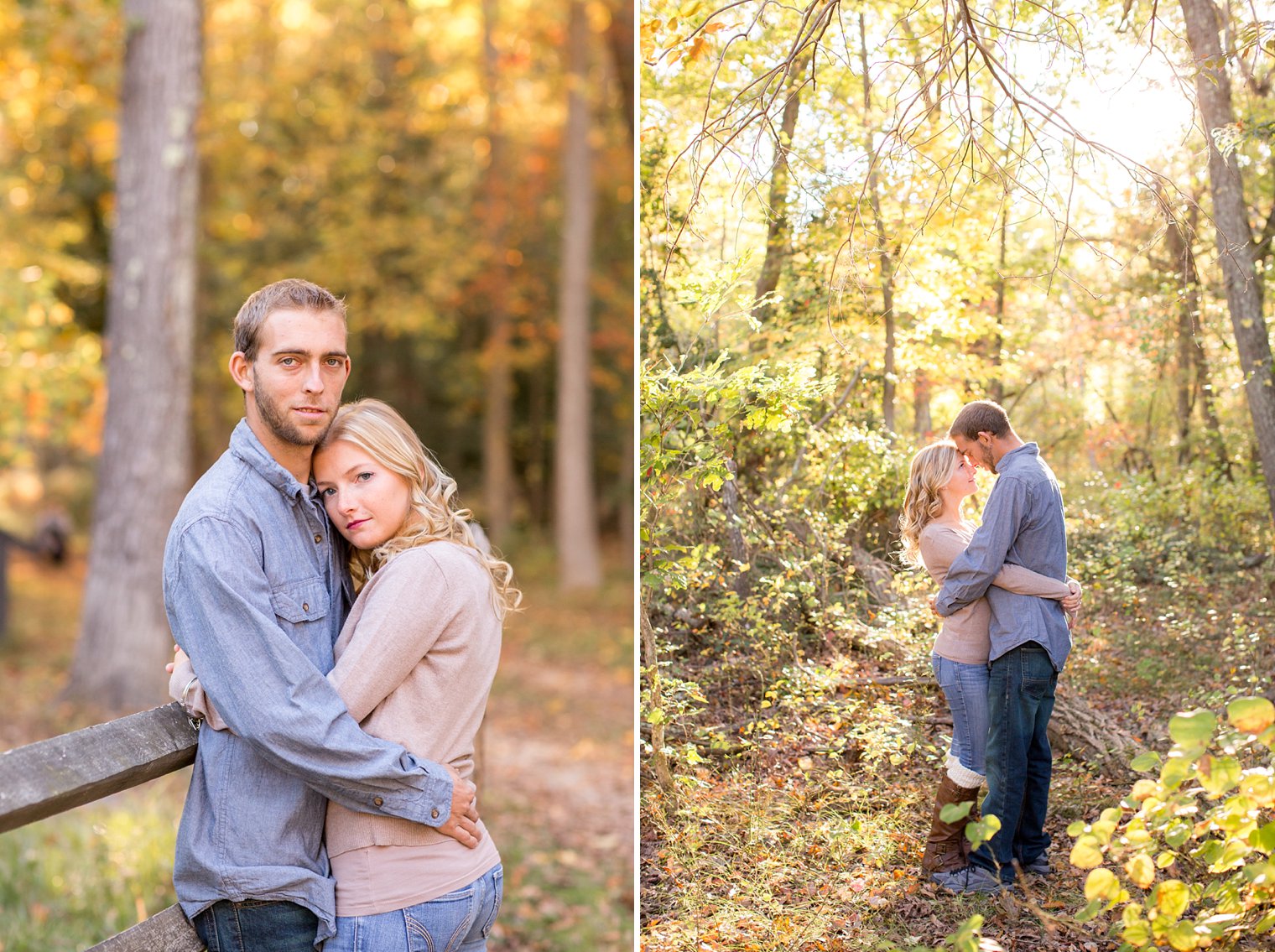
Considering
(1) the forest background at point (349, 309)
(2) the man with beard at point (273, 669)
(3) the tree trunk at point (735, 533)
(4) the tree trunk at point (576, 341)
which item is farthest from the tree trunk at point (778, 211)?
(4) the tree trunk at point (576, 341)

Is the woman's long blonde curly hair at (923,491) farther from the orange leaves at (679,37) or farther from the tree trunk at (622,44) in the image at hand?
the tree trunk at (622,44)

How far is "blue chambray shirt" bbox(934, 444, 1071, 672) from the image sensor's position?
2508 millimetres

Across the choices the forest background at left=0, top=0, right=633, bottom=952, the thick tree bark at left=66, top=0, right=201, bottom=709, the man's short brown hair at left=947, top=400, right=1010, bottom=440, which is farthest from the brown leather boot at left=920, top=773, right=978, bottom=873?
the thick tree bark at left=66, top=0, right=201, bottom=709

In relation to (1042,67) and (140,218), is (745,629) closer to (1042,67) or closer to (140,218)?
(1042,67)

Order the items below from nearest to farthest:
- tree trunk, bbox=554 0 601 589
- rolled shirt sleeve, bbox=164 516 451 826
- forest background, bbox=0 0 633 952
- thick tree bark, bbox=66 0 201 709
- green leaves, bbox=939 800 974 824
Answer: rolled shirt sleeve, bbox=164 516 451 826, green leaves, bbox=939 800 974 824, forest background, bbox=0 0 633 952, thick tree bark, bbox=66 0 201 709, tree trunk, bbox=554 0 601 589

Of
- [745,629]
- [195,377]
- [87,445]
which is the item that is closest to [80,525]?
→ [87,445]

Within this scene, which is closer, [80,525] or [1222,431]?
[1222,431]

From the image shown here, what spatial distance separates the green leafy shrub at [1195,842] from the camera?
2164 millimetres

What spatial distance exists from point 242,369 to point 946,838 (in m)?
1.91

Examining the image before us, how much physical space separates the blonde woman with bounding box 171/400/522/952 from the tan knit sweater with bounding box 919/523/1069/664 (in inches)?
38.3

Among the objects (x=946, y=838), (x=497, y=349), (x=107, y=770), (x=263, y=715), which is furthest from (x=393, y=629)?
(x=497, y=349)

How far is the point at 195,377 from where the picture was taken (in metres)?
18.6

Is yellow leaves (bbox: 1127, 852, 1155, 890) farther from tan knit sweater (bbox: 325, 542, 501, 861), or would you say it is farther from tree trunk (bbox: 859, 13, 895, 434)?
tan knit sweater (bbox: 325, 542, 501, 861)

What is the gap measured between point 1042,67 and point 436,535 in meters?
1.72
